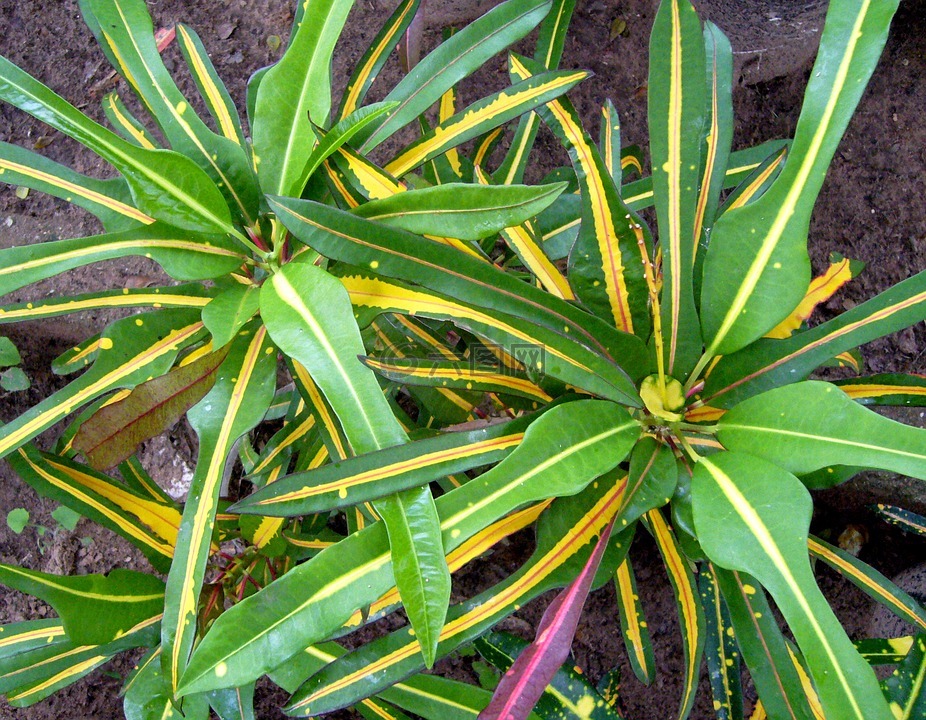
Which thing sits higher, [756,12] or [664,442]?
[756,12]

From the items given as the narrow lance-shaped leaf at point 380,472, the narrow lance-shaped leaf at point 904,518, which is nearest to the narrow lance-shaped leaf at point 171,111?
the narrow lance-shaped leaf at point 380,472

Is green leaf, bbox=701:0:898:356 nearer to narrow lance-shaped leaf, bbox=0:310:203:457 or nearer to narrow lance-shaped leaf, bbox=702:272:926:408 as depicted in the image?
narrow lance-shaped leaf, bbox=702:272:926:408

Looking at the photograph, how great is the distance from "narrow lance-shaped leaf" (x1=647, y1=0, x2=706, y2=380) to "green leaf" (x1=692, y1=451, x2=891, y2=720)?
245mm

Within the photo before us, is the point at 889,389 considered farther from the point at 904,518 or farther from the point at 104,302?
the point at 104,302

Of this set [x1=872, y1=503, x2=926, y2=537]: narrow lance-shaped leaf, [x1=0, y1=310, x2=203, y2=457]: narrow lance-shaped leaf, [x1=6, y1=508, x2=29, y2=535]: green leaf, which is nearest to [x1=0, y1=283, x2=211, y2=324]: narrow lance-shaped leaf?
[x1=0, y1=310, x2=203, y2=457]: narrow lance-shaped leaf

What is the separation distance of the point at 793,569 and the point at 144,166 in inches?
28.6

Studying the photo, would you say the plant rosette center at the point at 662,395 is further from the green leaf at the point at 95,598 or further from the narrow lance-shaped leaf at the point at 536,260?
the green leaf at the point at 95,598

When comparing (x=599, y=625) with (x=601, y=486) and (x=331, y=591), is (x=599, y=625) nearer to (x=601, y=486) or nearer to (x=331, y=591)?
(x=601, y=486)

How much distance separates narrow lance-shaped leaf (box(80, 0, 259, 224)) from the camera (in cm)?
82

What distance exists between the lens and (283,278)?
711 millimetres

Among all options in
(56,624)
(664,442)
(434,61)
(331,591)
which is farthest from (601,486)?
(56,624)

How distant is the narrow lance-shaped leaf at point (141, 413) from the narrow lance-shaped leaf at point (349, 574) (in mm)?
310

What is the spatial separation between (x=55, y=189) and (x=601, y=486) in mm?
782

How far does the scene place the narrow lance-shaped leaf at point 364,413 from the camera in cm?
60
